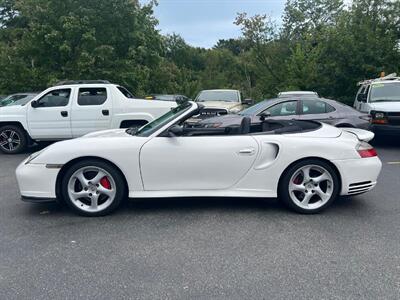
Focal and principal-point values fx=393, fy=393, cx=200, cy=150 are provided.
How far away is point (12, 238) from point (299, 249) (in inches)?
113

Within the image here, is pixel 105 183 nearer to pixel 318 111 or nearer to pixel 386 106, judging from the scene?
pixel 318 111

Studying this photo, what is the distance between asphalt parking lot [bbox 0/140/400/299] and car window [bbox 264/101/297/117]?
3799 millimetres

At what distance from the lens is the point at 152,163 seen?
4520 mm

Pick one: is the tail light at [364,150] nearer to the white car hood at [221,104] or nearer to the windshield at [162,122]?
the windshield at [162,122]

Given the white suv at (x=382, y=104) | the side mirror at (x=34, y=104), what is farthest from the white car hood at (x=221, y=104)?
the side mirror at (x=34, y=104)

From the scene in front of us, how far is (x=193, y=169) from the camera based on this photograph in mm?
4547

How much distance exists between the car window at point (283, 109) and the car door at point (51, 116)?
4720 mm

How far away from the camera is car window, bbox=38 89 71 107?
9.36 metres

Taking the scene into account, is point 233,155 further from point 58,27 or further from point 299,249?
point 58,27

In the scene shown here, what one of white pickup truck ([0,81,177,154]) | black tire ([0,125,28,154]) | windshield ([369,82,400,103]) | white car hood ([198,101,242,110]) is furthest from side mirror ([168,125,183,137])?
white car hood ([198,101,242,110])

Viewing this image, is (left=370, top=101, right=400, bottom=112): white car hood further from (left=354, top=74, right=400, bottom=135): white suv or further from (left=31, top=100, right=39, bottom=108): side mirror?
(left=31, top=100, right=39, bottom=108): side mirror

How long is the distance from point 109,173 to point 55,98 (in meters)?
5.67

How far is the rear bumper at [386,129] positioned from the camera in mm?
9203

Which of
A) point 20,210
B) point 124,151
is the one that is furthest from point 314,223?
point 20,210
